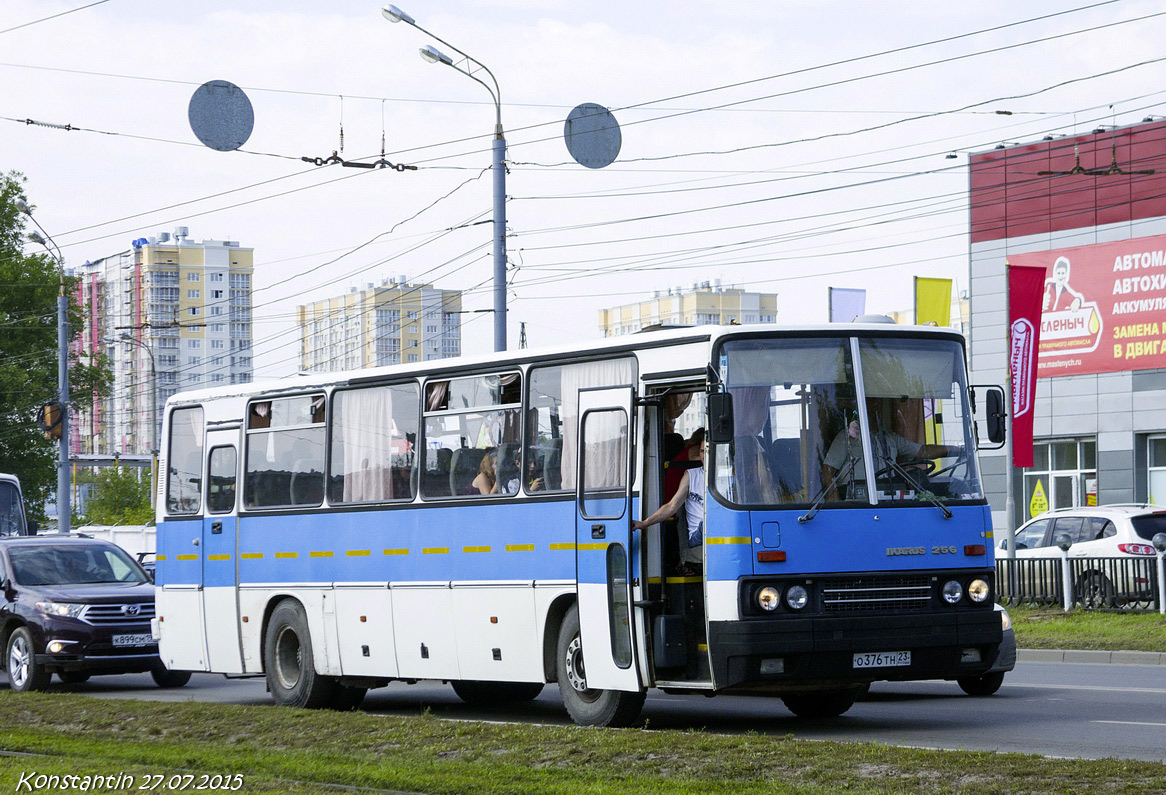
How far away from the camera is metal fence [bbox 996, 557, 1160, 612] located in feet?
77.7

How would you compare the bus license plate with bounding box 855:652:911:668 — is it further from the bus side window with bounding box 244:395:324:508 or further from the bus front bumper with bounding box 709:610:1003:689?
the bus side window with bounding box 244:395:324:508

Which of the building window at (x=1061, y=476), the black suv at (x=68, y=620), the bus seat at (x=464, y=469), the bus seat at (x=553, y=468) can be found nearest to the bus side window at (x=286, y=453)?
the bus seat at (x=464, y=469)

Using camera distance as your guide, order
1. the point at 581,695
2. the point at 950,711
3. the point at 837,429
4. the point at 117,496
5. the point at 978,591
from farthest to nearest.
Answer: the point at 117,496 < the point at 950,711 < the point at 581,695 < the point at 978,591 < the point at 837,429

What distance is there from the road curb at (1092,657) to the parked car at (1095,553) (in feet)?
10.2

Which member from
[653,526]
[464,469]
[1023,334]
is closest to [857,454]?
[653,526]

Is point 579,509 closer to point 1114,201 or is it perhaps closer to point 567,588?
point 567,588

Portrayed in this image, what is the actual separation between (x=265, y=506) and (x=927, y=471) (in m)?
7.13

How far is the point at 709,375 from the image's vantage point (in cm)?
1202

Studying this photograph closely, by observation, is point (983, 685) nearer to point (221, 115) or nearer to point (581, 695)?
point (581, 695)

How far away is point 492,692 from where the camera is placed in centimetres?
1642

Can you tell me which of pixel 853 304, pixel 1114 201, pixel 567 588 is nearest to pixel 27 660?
pixel 567 588

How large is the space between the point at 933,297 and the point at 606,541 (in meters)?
22.5

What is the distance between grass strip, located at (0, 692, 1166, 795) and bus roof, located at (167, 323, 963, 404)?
2894mm

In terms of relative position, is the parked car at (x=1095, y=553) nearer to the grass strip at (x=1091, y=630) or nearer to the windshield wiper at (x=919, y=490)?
the grass strip at (x=1091, y=630)
